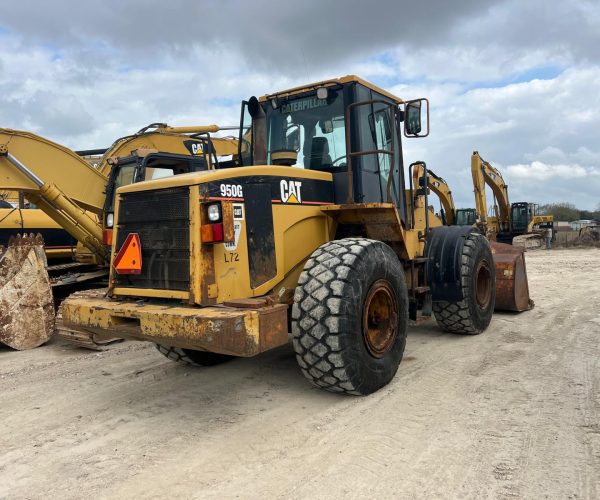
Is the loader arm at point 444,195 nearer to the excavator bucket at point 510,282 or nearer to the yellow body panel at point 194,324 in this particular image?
the excavator bucket at point 510,282

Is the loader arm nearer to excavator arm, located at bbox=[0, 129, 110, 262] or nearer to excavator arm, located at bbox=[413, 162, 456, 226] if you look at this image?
excavator arm, located at bbox=[413, 162, 456, 226]

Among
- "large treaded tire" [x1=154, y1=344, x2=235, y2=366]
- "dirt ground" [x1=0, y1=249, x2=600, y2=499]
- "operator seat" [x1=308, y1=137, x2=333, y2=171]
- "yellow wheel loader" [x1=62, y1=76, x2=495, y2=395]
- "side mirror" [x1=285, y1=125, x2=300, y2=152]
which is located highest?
"side mirror" [x1=285, y1=125, x2=300, y2=152]

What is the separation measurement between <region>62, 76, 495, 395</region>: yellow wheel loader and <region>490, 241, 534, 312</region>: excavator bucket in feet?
9.18

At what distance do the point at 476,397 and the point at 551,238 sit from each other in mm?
29964

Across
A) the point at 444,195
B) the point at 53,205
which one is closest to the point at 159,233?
the point at 53,205

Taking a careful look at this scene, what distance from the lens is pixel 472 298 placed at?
6.30 meters

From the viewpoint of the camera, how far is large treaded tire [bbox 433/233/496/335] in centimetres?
614

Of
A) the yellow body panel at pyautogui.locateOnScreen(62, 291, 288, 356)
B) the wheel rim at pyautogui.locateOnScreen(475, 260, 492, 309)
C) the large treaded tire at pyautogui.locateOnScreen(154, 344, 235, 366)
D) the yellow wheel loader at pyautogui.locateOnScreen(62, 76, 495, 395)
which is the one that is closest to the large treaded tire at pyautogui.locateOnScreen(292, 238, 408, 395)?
the yellow wheel loader at pyautogui.locateOnScreen(62, 76, 495, 395)

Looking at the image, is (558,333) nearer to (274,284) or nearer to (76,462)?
(274,284)

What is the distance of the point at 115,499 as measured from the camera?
111 inches

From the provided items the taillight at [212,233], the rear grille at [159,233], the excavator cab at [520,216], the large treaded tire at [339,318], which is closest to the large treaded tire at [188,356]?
the rear grille at [159,233]

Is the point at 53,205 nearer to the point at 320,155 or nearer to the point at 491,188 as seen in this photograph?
the point at 320,155

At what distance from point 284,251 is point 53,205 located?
169 inches

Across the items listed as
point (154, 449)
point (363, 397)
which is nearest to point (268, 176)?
point (363, 397)
